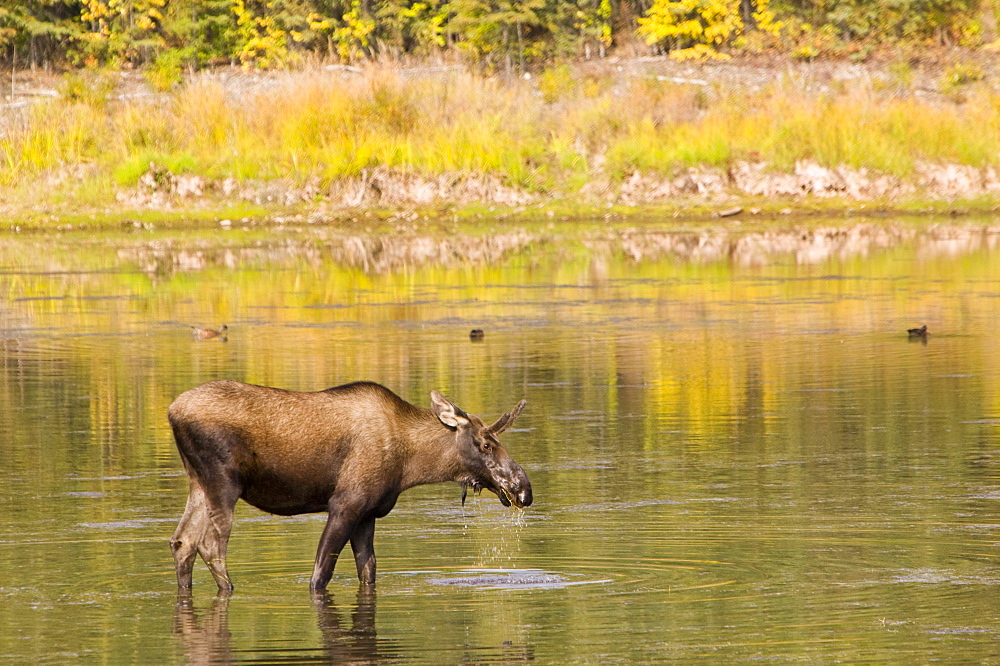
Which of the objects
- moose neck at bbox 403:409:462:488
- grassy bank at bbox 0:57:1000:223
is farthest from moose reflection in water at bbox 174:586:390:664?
grassy bank at bbox 0:57:1000:223

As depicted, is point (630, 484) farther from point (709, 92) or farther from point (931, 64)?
point (931, 64)

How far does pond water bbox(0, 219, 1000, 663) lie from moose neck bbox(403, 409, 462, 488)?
2.00 ft

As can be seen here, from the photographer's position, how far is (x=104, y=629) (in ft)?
30.8

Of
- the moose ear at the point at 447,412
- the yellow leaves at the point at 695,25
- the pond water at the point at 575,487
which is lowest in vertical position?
the pond water at the point at 575,487

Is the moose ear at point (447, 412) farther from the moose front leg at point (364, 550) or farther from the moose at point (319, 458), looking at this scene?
the moose front leg at point (364, 550)

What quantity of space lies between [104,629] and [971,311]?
17.9 meters

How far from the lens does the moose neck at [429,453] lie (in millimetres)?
10438

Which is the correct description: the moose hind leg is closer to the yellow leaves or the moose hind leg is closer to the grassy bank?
the grassy bank

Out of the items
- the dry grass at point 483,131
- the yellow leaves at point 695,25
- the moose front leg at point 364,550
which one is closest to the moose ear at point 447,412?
the moose front leg at point 364,550

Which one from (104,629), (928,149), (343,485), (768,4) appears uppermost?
(768,4)

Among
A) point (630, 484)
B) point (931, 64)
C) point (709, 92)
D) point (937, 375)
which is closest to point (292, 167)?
point (709, 92)

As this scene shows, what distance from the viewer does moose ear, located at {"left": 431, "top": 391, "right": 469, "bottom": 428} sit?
1040 cm

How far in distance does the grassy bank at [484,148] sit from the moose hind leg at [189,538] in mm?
36039

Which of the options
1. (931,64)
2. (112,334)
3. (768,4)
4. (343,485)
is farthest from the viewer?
(768,4)
